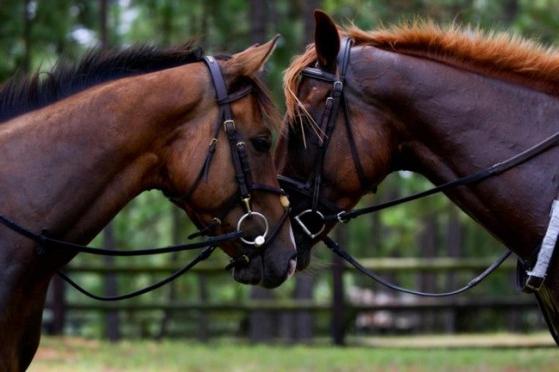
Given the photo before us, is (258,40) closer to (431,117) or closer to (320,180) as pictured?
(320,180)

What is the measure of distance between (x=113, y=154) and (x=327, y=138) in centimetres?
120

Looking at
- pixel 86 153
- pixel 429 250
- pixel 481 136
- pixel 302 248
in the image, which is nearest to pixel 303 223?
pixel 302 248

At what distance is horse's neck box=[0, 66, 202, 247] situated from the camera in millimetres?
4863

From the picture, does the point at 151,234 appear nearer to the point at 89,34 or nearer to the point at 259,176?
the point at 89,34

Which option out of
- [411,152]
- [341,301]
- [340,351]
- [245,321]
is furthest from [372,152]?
[245,321]

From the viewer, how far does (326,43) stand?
548cm

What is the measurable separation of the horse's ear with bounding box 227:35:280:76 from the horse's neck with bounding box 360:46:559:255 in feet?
2.20

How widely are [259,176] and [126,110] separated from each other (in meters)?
0.77

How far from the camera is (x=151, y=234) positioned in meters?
29.9

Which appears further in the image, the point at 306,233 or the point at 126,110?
the point at 306,233

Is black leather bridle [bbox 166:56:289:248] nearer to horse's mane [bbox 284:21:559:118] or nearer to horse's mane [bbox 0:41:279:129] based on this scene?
horse's mane [bbox 0:41:279:129]

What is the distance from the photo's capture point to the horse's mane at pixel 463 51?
5.33 metres

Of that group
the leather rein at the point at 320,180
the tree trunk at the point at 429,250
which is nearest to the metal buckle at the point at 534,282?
the leather rein at the point at 320,180

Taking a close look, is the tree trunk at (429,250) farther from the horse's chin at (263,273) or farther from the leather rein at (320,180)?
the horse's chin at (263,273)
